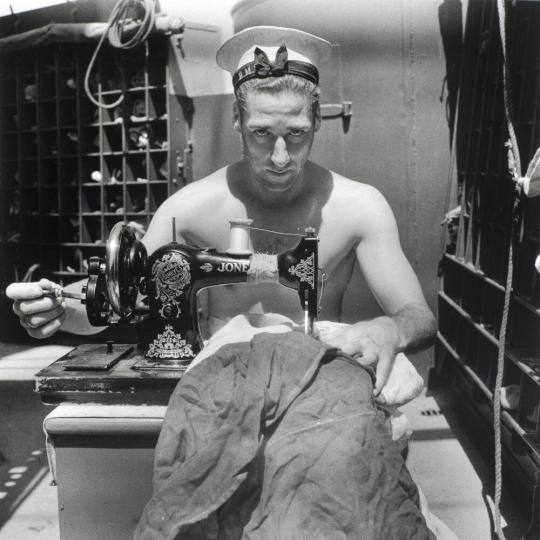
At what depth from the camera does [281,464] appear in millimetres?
883

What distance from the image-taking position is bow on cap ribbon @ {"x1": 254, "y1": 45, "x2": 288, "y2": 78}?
131 cm

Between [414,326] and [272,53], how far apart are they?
0.76 m

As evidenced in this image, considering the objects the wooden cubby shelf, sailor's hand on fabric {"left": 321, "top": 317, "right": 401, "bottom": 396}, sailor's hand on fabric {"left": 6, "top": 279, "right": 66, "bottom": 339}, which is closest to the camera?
sailor's hand on fabric {"left": 321, "top": 317, "right": 401, "bottom": 396}

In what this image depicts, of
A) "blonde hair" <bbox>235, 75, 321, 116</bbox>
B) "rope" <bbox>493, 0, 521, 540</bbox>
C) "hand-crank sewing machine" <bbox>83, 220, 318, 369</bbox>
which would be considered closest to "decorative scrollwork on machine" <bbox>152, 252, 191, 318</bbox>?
"hand-crank sewing machine" <bbox>83, 220, 318, 369</bbox>

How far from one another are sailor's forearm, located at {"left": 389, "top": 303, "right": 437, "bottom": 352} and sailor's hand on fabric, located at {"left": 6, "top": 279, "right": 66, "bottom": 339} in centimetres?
77

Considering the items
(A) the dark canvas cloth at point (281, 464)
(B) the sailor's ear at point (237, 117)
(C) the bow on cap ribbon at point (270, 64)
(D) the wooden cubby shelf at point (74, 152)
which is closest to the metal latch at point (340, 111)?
(D) the wooden cubby shelf at point (74, 152)

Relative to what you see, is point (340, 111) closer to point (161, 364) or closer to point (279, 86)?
point (279, 86)

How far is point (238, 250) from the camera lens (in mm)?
1276

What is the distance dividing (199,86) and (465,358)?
252cm

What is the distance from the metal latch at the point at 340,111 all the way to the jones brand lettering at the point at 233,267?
6.43 feet

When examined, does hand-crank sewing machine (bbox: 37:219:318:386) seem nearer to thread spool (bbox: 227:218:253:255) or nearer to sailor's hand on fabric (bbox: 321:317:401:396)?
thread spool (bbox: 227:218:253:255)

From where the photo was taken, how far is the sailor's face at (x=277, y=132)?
1.33 meters

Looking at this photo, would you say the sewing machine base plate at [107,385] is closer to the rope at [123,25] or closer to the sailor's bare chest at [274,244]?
the sailor's bare chest at [274,244]

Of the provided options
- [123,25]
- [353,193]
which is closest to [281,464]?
[353,193]
